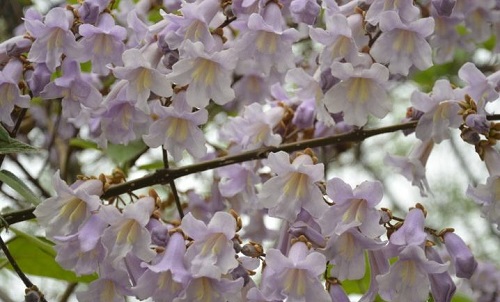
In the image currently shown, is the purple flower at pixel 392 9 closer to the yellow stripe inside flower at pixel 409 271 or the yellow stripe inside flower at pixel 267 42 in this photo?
the yellow stripe inside flower at pixel 267 42

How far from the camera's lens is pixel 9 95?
1.52m

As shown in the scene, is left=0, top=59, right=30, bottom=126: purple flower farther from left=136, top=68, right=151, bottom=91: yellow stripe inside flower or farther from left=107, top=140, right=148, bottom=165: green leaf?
left=107, top=140, right=148, bottom=165: green leaf

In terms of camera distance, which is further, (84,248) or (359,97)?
(359,97)

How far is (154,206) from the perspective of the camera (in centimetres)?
147

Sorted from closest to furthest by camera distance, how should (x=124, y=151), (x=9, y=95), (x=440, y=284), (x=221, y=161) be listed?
(x=440, y=284) → (x=9, y=95) → (x=221, y=161) → (x=124, y=151)

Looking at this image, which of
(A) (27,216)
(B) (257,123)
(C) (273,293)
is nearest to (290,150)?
(B) (257,123)

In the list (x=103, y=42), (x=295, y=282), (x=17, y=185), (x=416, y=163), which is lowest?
(x=416, y=163)

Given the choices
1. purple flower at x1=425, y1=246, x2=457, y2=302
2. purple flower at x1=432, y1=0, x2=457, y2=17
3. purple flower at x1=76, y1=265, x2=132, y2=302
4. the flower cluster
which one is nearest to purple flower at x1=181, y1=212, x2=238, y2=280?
the flower cluster

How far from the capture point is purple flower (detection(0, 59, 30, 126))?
4.93 feet

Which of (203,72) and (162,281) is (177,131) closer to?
(203,72)

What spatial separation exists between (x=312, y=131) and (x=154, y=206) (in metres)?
0.65

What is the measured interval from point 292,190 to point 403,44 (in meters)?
0.37

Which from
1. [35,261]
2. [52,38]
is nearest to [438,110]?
[52,38]

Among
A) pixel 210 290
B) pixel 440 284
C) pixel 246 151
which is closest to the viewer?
pixel 210 290
